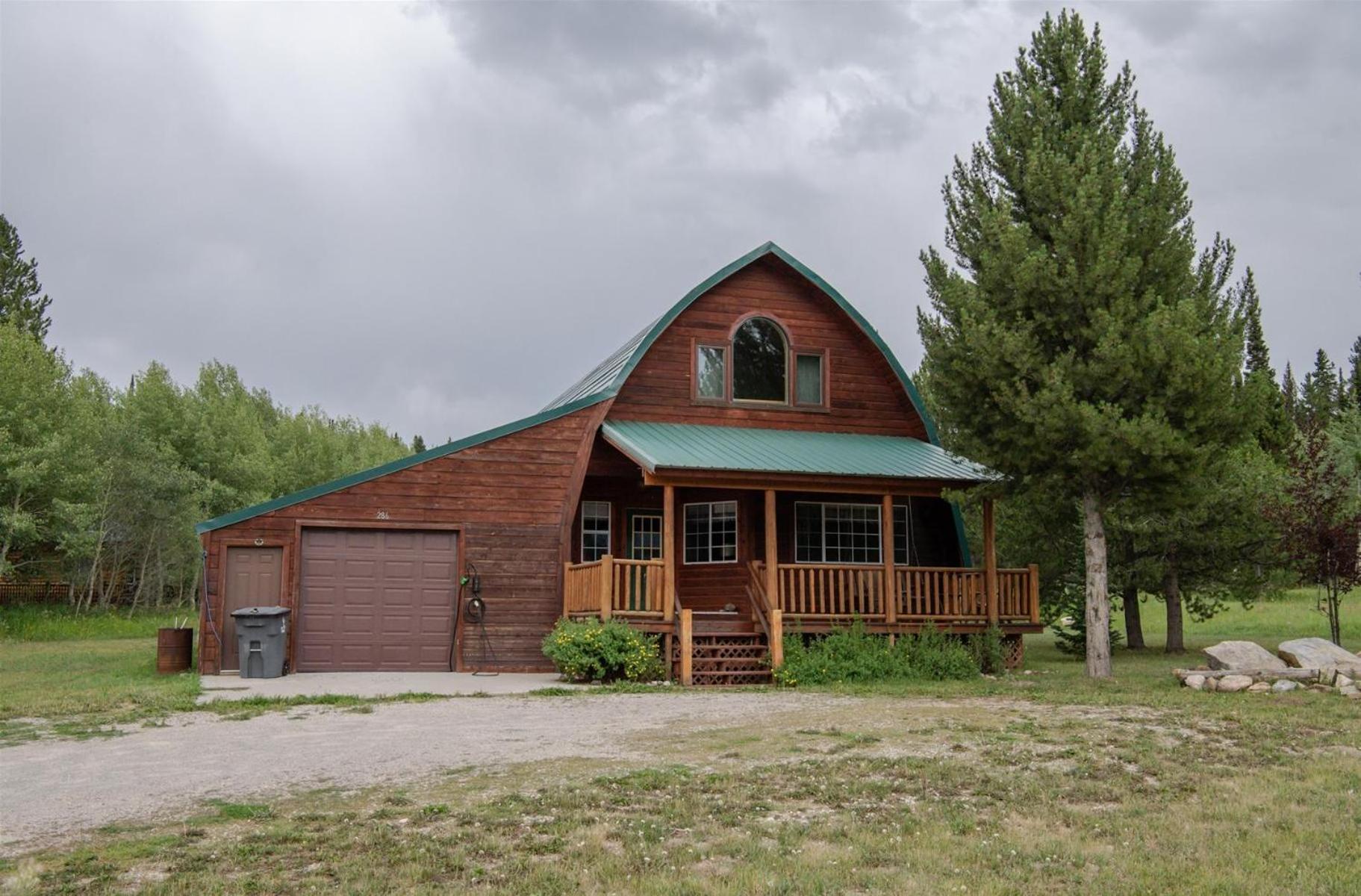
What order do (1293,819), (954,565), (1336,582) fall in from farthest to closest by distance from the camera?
(954,565)
(1336,582)
(1293,819)

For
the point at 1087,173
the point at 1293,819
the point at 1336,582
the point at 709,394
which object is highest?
the point at 1087,173

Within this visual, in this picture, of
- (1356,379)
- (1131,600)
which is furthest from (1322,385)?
(1131,600)

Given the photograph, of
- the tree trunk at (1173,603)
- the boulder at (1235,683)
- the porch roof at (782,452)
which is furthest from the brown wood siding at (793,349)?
the boulder at (1235,683)

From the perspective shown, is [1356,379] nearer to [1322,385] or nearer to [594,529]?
[1322,385]

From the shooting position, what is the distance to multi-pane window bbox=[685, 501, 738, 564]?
19453mm

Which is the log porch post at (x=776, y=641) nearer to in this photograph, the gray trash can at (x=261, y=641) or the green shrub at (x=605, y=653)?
the green shrub at (x=605, y=653)

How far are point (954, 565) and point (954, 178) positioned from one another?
21.7 ft

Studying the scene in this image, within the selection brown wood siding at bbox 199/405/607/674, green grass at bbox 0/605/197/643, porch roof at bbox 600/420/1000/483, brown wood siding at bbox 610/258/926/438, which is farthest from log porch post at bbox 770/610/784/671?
green grass at bbox 0/605/197/643

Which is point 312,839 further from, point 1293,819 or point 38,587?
point 38,587

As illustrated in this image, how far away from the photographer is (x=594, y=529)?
1984 cm

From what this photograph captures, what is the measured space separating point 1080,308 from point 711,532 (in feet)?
22.9

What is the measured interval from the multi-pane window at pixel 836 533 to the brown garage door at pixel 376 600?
5.74 meters

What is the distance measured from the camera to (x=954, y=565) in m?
20.0

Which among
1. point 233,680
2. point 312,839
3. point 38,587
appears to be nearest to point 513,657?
point 233,680
